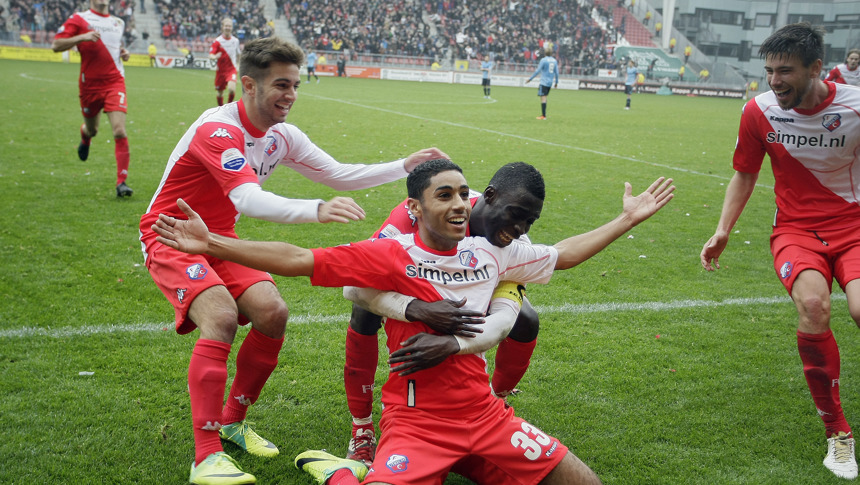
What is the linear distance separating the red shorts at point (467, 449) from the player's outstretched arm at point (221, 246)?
2.75 ft

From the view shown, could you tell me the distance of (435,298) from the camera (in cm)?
309

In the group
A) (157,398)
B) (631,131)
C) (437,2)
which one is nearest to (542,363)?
(157,398)

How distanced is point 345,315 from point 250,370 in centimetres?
186

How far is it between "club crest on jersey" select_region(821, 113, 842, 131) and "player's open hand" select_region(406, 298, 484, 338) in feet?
9.12

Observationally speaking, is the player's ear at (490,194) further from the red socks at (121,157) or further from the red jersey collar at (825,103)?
the red socks at (121,157)

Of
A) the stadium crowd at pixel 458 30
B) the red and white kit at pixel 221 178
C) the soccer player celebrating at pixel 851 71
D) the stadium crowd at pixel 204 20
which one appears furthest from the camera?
the stadium crowd at pixel 458 30

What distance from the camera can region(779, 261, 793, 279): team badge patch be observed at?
12.9 ft

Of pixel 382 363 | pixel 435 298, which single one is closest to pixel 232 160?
pixel 435 298

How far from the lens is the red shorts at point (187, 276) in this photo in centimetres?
335

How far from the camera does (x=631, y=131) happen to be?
19812 mm

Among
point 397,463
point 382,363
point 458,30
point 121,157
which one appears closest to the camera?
point 397,463

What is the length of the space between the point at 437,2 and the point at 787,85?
183 feet

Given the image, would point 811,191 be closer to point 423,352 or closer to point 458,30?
point 423,352

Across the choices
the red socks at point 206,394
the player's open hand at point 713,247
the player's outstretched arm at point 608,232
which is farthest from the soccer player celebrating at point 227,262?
the player's open hand at point 713,247
